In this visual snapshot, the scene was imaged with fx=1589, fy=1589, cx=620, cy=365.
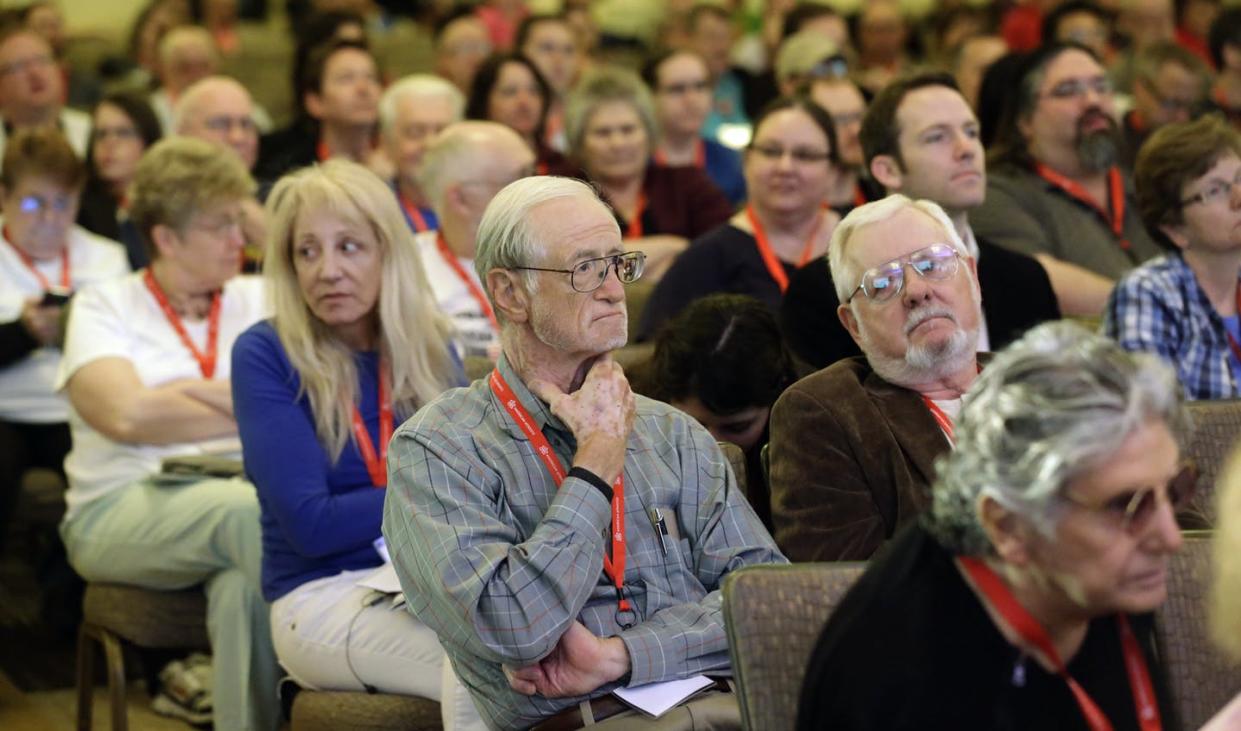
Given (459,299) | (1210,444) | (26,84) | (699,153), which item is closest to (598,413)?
A: (1210,444)

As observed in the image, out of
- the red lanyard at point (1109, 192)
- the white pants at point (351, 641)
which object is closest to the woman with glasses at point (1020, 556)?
the white pants at point (351, 641)

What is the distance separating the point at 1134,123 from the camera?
627 centimetres

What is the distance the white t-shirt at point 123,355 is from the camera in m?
3.77

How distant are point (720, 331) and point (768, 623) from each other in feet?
4.29

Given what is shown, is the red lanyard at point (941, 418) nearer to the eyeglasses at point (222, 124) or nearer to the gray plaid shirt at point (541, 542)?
the gray plaid shirt at point (541, 542)

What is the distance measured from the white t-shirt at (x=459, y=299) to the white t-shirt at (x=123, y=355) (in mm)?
599

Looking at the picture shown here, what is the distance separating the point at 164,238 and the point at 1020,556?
2.81 meters

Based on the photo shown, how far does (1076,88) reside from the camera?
4875mm

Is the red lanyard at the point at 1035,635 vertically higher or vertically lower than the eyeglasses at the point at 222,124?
lower

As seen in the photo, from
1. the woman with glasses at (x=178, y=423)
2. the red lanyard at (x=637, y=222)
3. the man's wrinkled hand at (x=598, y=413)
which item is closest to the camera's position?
the man's wrinkled hand at (x=598, y=413)

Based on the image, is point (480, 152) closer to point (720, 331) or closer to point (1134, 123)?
point (720, 331)

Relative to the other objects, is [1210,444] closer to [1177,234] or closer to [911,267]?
[911,267]

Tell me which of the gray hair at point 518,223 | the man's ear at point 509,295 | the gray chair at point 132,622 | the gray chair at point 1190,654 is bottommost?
the gray chair at point 132,622

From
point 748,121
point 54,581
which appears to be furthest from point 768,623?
point 748,121
